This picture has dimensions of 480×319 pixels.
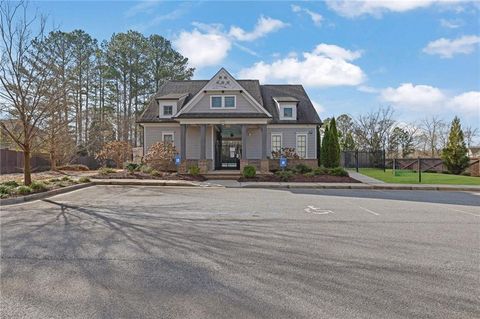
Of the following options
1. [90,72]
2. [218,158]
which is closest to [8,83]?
[218,158]

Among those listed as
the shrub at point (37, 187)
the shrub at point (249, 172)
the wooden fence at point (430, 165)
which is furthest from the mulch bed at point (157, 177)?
the wooden fence at point (430, 165)

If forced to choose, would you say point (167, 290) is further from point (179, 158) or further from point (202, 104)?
point (202, 104)

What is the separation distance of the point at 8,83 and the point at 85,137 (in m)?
22.6

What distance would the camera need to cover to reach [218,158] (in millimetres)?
25078

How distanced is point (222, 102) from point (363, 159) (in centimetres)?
1737

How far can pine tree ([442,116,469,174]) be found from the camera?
25.1m

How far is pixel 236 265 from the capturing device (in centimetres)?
452

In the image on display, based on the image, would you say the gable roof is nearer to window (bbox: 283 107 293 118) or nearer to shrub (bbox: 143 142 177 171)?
window (bbox: 283 107 293 118)

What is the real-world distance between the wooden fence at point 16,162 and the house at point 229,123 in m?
9.29

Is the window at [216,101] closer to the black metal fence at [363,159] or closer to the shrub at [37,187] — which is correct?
the shrub at [37,187]

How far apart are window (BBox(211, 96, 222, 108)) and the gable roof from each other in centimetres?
266

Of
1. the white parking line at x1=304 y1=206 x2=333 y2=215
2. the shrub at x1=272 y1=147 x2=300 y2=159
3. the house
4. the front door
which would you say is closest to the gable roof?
the house

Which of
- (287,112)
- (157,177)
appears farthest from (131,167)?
(287,112)

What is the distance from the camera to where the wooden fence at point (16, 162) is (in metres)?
22.3
